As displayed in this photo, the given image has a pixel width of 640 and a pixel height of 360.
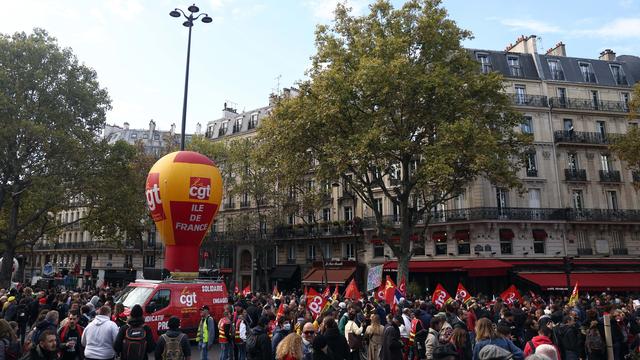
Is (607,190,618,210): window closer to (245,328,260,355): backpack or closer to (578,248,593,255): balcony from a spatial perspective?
(578,248,593,255): balcony

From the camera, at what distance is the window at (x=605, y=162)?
36500mm

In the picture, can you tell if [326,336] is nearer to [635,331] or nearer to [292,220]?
[635,331]

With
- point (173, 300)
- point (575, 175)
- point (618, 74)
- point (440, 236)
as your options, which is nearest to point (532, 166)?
point (575, 175)

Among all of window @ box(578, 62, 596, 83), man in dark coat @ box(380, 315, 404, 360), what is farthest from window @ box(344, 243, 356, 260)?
man in dark coat @ box(380, 315, 404, 360)

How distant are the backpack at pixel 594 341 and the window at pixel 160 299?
37.7ft

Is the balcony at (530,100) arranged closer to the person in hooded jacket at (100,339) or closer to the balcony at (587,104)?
the balcony at (587,104)

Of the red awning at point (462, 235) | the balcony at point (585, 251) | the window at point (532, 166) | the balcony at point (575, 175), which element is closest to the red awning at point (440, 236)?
the red awning at point (462, 235)

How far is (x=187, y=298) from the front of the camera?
51.0 ft

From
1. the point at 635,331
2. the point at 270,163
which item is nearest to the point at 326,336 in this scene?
the point at 635,331

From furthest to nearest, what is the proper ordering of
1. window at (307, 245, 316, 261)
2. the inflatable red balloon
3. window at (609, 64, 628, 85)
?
window at (307, 245, 316, 261) < window at (609, 64, 628, 85) < the inflatable red balloon

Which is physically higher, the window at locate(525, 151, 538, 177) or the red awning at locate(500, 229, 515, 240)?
the window at locate(525, 151, 538, 177)

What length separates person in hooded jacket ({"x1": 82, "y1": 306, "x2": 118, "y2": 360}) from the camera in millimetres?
8375

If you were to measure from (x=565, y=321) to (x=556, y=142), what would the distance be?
27.6 meters

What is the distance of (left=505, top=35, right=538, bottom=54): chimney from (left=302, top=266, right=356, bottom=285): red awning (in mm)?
22824
